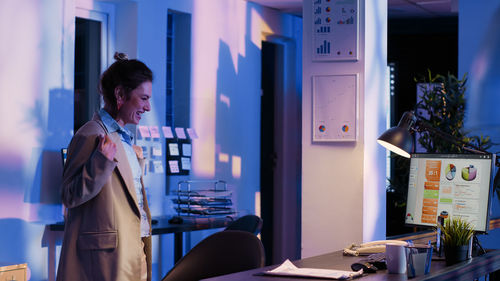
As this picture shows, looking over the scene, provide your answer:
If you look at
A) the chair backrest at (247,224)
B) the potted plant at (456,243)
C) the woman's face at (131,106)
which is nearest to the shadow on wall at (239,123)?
the chair backrest at (247,224)

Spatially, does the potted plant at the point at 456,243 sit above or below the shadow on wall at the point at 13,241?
above

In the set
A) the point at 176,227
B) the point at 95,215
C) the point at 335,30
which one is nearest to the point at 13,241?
the point at 176,227

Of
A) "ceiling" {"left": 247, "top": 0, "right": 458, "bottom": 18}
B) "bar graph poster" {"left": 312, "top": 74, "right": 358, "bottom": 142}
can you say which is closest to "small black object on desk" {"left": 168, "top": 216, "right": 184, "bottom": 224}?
"bar graph poster" {"left": 312, "top": 74, "right": 358, "bottom": 142}

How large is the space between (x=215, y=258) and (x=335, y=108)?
1.70 meters

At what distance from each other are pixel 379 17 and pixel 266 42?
10.7ft

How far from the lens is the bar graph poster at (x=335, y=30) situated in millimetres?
4867

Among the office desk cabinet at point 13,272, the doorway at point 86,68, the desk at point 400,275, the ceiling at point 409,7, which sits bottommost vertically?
the office desk cabinet at point 13,272

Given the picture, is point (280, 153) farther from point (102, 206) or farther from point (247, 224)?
point (102, 206)

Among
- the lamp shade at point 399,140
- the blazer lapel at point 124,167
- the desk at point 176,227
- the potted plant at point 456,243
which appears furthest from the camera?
the desk at point 176,227

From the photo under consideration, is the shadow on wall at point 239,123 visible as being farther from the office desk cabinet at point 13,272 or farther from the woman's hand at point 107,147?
the woman's hand at point 107,147

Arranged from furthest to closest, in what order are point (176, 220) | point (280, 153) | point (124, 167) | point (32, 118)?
point (280, 153) < point (176, 220) < point (32, 118) < point (124, 167)

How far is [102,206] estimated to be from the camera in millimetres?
2898

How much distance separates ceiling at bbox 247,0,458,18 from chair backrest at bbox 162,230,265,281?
14.1 ft

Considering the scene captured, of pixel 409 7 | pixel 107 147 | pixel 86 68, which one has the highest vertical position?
pixel 409 7
